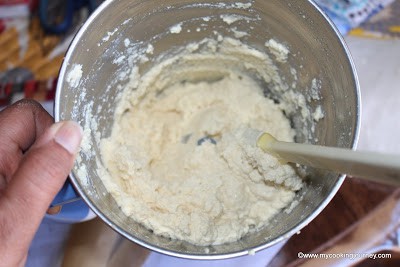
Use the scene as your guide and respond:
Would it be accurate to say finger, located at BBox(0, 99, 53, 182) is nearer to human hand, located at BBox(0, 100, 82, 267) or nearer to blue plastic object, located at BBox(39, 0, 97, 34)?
human hand, located at BBox(0, 100, 82, 267)

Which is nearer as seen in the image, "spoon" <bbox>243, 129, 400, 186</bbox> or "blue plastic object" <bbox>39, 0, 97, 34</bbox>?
"spoon" <bbox>243, 129, 400, 186</bbox>

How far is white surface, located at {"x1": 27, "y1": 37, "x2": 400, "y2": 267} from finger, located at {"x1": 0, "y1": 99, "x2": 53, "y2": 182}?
0.95ft

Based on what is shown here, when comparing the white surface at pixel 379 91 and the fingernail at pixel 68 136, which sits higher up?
the fingernail at pixel 68 136

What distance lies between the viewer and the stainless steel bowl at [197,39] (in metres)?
0.64

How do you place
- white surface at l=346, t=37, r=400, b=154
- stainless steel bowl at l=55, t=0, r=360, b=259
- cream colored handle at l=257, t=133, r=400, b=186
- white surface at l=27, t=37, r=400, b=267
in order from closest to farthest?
cream colored handle at l=257, t=133, r=400, b=186, stainless steel bowl at l=55, t=0, r=360, b=259, white surface at l=27, t=37, r=400, b=267, white surface at l=346, t=37, r=400, b=154

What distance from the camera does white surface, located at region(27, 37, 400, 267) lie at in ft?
3.03

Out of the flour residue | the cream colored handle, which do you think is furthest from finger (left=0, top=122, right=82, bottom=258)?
the cream colored handle

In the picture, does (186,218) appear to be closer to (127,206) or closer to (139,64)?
(127,206)

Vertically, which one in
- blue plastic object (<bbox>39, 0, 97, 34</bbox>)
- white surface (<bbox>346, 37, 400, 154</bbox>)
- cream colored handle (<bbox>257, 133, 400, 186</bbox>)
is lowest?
white surface (<bbox>346, 37, 400, 154</bbox>)

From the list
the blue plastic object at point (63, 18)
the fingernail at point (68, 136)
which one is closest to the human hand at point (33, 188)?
the fingernail at point (68, 136)

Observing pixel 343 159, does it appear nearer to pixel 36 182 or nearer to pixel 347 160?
pixel 347 160

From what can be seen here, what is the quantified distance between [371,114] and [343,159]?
62cm

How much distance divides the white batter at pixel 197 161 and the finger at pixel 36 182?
223mm

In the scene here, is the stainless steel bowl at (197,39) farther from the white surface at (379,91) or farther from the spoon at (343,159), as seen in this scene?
the white surface at (379,91)
